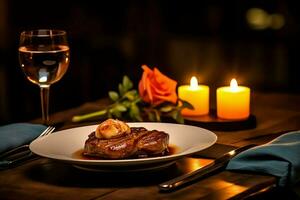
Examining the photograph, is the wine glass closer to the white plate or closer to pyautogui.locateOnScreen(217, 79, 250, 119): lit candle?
the white plate

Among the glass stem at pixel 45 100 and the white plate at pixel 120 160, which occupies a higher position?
the glass stem at pixel 45 100

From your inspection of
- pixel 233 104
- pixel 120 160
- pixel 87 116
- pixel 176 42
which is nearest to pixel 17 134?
pixel 87 116

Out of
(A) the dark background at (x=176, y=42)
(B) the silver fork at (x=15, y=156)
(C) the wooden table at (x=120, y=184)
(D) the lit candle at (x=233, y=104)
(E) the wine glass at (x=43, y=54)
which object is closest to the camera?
(C) the wooden table at (x=120, y=184)

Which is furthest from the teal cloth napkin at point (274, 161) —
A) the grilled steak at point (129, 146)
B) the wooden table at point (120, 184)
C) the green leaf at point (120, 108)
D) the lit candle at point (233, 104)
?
the green leaf at point (120, 108)

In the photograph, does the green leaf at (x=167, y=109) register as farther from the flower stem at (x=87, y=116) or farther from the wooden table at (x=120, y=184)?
the wooden table at (x=120, y=184)

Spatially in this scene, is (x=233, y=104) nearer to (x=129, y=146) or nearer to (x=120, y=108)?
(x=120, y=108)

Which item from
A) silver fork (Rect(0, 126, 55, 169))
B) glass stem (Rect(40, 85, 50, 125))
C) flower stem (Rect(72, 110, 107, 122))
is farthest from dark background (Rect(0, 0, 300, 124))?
silver fork (Rect(0, 126, 55, 169))

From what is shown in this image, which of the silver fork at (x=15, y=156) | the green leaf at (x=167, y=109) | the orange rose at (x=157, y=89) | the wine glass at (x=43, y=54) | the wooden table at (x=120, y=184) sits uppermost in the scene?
the wine glass at (x=43, y=54)

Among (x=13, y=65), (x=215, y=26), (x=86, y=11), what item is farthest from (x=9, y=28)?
(x=215, y=26)
